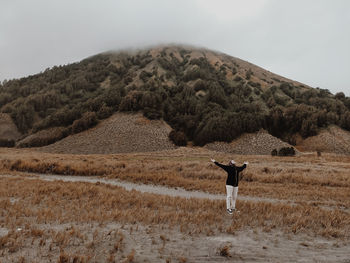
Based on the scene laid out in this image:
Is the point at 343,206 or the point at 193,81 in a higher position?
the point at 193,81

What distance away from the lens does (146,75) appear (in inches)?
3565

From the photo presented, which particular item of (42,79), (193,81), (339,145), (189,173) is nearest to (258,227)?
(189,173)

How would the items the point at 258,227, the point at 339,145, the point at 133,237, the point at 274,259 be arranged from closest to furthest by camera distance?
the point at 274,259
the point at 133,237
the point at 258,227
the point at 339,145

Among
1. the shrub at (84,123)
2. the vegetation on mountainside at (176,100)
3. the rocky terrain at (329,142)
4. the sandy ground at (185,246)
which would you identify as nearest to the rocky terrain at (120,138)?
the shrub at (84,123)

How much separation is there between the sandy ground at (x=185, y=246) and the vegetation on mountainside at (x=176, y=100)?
50994 mm

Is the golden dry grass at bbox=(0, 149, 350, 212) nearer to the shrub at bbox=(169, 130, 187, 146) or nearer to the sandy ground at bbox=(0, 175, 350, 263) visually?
the sandy ground at bbox=(0, 175, 350, 263)

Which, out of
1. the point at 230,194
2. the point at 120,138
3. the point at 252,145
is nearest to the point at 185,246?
the point at 230,194

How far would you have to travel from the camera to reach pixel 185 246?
22.3 feet

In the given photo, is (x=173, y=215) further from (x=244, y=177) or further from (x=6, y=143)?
(x=6, y=143)

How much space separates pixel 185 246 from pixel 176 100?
6956cm

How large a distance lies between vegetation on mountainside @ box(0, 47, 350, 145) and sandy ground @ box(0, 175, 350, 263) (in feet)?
167

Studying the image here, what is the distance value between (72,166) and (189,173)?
14202 mm

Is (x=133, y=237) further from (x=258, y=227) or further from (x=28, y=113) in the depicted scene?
(x=28, y=113)

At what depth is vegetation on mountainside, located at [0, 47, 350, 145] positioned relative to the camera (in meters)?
63.1
